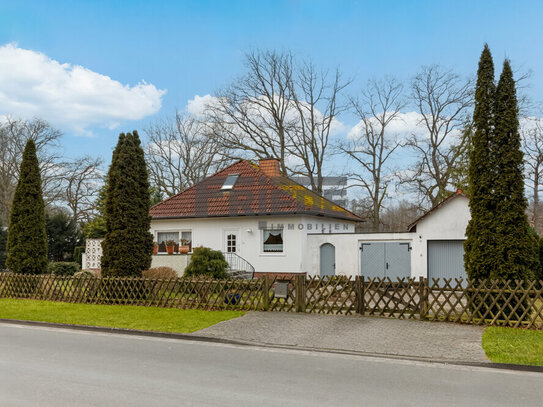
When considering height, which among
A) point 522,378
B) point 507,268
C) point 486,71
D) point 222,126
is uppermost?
point 222,126

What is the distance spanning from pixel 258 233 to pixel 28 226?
33.2 ft

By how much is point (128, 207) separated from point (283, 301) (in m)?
6.39

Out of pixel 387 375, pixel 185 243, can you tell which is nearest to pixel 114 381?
pixel 387 375

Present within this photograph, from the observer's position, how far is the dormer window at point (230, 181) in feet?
84.6

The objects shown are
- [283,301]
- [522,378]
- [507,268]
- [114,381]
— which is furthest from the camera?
[283,301]

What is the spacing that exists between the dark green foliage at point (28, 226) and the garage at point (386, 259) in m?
13.4

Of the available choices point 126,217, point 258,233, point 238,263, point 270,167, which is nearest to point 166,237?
point 238,263

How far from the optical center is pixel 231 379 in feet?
23.2

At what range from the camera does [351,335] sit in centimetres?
1067

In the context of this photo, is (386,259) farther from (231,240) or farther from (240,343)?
(240,343)

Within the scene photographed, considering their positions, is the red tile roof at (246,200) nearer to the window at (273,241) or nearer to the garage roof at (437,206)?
the window at (273,241)

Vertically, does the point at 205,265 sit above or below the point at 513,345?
above

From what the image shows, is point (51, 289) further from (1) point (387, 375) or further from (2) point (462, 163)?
(2) point (462, 163)

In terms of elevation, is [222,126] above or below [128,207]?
above
